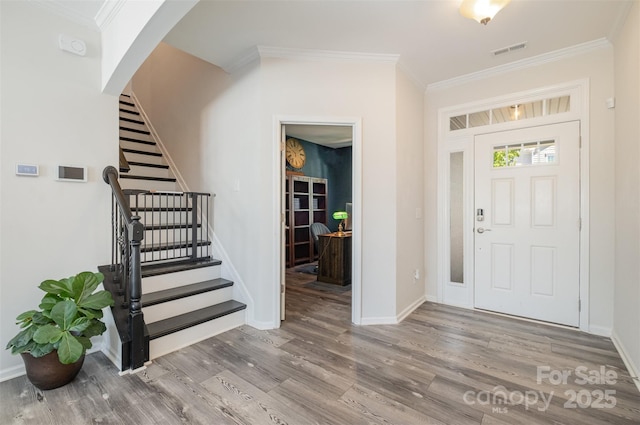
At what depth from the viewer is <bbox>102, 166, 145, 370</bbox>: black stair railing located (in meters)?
2.08

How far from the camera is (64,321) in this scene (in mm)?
1837

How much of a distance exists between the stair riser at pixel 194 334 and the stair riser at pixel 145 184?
6.76 ft

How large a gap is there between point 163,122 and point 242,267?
2603 mm

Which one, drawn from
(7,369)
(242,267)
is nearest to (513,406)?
(242,267)

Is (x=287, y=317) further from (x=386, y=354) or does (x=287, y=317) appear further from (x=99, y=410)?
(x=99, y=410)

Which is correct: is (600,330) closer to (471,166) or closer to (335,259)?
(471,166)

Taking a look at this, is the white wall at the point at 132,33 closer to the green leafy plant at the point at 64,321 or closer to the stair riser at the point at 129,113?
the green leafy plant at the point at 64,321

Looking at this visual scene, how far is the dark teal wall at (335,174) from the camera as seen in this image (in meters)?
6.73

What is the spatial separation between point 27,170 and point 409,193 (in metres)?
3.31

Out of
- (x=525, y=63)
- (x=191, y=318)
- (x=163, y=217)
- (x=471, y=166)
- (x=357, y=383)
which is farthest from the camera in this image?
(x=163, y=217)

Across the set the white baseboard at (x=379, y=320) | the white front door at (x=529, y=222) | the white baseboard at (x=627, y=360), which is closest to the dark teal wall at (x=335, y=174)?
the white front door at (x=529, y=222)

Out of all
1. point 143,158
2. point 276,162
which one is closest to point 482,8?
point 276,162

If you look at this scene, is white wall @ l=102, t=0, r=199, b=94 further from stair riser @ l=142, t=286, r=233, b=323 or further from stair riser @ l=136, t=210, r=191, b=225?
stair riser @ l=142, t=286, r=233, b=323

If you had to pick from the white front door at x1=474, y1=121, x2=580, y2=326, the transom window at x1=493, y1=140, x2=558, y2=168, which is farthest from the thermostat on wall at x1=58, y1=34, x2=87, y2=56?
the transom window at x1=493, y1=140, x2=558, y2=168
